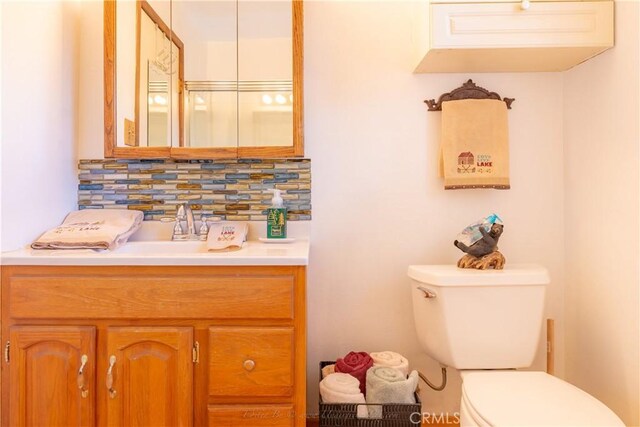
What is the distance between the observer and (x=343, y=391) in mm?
1409

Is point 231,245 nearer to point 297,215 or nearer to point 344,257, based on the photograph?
point 297,215

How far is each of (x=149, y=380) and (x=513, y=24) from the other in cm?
164

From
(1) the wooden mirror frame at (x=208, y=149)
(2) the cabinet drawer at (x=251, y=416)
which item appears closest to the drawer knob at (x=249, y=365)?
(2) the cabinet drawer at (x=251, y=416)

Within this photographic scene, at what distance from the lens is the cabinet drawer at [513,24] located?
4.63ft

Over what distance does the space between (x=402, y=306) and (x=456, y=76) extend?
3.18 feet

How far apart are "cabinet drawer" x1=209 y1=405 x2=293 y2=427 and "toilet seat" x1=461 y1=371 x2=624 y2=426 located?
0.52 meters

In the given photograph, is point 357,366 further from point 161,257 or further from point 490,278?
point 161,257

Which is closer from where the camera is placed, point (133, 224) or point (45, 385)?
point (45, 385)

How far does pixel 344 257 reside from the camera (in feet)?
5.68

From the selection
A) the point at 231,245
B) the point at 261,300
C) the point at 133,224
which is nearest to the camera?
the point at 261,300

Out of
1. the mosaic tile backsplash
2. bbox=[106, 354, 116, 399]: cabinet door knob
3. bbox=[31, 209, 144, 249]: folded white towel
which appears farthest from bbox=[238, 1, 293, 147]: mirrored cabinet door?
bbox=[106, 354, 116, 399]: cabinet door knob

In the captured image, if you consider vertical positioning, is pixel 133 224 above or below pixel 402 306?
above

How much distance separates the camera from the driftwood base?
1469 mm

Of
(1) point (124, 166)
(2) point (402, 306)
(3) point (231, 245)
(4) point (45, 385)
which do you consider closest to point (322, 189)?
(3) point (231, 245)
